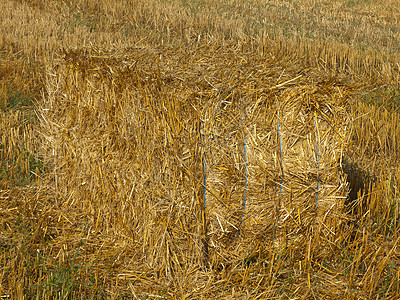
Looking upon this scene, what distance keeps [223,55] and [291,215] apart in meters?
1.70

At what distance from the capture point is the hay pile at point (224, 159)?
127 inches

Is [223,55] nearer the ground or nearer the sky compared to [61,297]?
nearer the sky

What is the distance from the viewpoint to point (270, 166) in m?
3.28

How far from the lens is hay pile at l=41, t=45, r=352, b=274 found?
10.6ft

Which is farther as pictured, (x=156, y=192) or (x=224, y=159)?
(x=156, y=192)

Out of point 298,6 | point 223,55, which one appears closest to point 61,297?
point 223,55

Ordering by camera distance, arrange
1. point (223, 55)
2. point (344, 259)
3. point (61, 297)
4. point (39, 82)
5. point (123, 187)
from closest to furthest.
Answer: point (61, 297), point (344, 259), point (123, 187), point (223, 55), point (39, 82)

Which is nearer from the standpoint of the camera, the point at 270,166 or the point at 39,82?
the point at 270,166

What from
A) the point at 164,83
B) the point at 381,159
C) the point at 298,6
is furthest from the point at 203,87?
the point at 298,6

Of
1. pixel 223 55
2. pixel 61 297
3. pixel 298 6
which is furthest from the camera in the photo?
pixel 298 6

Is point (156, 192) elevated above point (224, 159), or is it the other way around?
point (224, 159)

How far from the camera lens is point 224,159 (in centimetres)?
321

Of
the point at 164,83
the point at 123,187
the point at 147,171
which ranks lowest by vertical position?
the point at 123,187

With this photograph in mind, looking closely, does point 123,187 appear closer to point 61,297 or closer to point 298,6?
point 61,297
